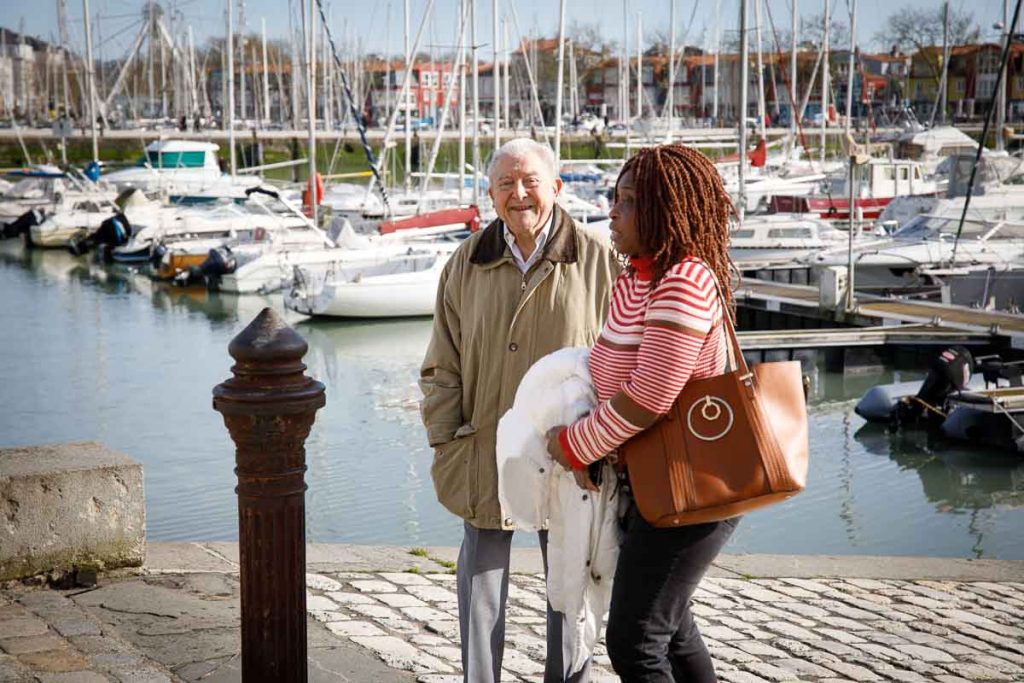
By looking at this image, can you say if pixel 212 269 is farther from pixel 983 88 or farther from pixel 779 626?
pixel 983 88

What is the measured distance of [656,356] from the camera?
3459mm

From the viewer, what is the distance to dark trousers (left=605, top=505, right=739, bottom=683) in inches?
140

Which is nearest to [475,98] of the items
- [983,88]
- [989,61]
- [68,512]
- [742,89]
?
[742,89]

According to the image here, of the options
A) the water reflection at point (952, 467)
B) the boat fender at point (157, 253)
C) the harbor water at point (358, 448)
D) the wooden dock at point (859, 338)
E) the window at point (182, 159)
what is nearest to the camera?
the harbor water at point (358, 448)

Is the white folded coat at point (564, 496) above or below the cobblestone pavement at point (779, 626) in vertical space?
above

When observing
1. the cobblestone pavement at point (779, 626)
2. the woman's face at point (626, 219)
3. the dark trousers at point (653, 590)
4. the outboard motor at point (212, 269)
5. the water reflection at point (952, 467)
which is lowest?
the water reflection at point (952, 467)

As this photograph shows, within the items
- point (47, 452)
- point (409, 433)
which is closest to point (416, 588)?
point (47, 452)

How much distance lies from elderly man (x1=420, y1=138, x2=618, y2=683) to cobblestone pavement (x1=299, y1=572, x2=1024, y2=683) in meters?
0.57

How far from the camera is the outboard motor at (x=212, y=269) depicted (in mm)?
31766

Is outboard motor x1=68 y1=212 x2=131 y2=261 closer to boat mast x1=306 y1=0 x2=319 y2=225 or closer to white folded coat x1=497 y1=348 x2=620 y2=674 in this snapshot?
boat mast x1=306 y1=0 x2=319 y2=225

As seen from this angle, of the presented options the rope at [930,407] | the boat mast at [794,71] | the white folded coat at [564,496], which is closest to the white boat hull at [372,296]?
the rope at [930,407]

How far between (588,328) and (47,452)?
3.02 meters

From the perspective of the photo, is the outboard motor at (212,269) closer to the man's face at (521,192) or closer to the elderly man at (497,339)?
the elderly man at (497,339)

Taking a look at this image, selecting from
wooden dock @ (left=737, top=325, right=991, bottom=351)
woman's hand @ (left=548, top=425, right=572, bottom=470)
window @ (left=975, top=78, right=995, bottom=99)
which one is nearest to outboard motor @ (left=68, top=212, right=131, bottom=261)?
wooden dock @ (left=737, top=325, right=991, bottom=351)
